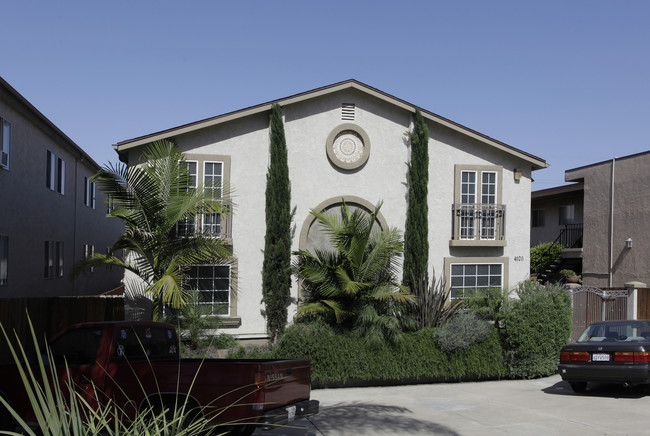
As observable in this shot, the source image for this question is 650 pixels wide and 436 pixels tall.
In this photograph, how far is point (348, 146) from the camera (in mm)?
17391

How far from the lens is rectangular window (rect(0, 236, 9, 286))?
1575 centimetres

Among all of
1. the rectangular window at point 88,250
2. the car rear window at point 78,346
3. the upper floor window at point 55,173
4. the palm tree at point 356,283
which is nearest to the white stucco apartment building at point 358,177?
the palm tree at point 356,283

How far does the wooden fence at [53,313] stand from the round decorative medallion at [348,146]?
6669 mm

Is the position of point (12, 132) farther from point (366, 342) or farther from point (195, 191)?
point (366, 342)

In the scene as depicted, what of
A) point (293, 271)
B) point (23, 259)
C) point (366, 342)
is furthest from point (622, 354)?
point (23, 259)

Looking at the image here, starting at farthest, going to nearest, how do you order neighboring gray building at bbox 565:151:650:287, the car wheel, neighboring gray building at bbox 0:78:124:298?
1. neighboring gray building at bbox 565:151:650:287
2. neighboring gray building at bbox 0:78:124:298
3. the car wheel

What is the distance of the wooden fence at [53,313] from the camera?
1354cm

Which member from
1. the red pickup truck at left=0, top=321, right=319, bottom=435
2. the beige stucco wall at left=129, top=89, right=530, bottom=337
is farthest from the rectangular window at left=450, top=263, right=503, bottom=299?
the red pickup truck at left=0, top=321, right=319, bottom=435

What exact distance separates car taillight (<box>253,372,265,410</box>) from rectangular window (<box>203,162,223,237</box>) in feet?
28.6

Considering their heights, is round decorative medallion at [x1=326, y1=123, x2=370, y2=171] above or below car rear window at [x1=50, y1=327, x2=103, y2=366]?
above

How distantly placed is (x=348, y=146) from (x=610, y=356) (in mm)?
8503

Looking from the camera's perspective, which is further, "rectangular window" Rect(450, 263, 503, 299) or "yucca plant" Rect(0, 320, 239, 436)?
"rectangular window" Rect(450, 263, 503, 299)

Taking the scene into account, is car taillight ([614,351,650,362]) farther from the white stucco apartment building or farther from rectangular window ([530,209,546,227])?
rectangular window ([530,209,546,227])

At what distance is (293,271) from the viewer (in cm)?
1599
